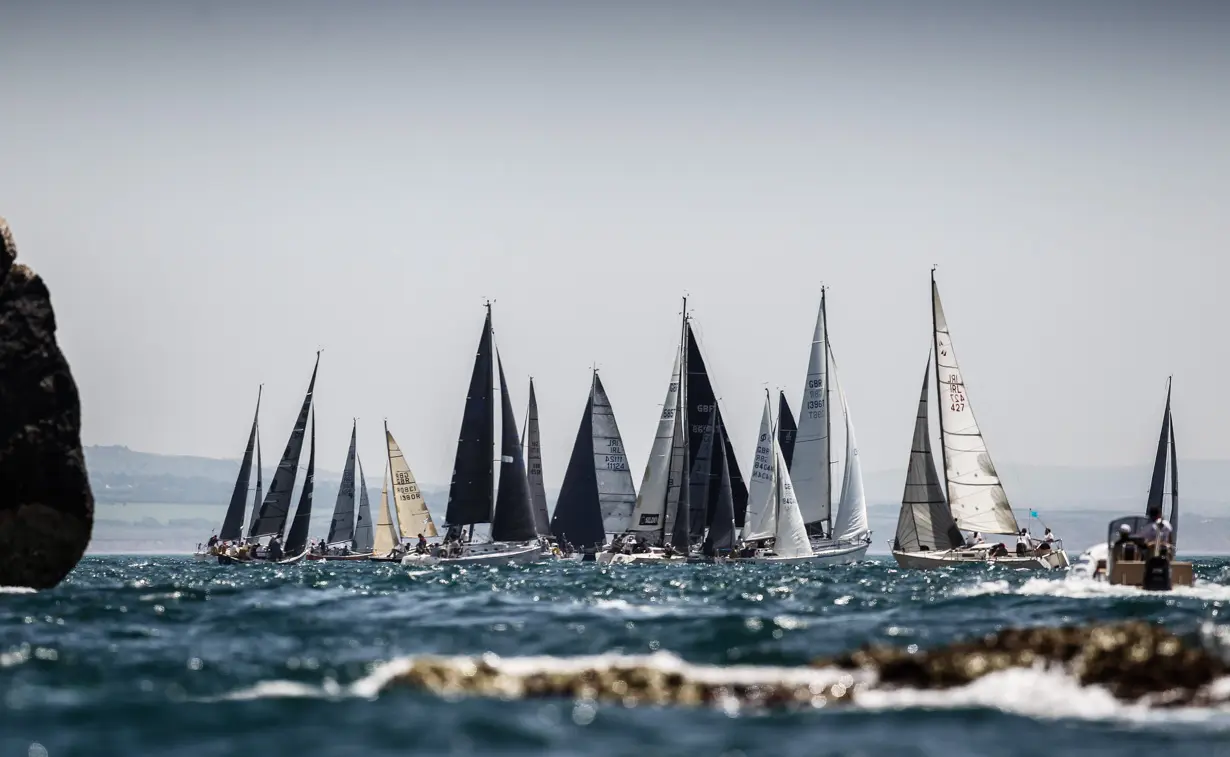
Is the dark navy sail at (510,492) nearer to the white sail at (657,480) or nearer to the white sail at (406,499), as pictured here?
the white sail at (657,480)

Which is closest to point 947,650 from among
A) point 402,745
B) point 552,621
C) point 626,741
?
point 626,741

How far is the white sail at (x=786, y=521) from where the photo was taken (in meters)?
76.2

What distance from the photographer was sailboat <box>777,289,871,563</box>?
80562 mm

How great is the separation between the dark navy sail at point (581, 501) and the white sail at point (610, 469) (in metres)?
0.48

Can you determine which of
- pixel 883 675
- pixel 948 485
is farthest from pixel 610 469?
pixel 883 675

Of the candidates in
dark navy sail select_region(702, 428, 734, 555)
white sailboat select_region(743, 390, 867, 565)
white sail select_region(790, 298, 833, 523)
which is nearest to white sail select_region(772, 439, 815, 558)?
white sailboat select_region(743, 390, 867, 565)

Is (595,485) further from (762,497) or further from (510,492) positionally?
(762,497)

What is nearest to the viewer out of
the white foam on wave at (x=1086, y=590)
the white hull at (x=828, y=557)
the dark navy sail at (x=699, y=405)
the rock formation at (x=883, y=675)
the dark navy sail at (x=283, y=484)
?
the rock formation at (x=883, y=675)

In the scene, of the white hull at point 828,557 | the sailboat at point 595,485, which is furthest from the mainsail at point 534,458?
the white hull at point 828,557

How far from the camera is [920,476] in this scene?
213 feet

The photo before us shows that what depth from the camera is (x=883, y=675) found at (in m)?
17.5

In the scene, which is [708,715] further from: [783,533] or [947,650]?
[783,533]

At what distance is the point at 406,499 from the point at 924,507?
1636 inches

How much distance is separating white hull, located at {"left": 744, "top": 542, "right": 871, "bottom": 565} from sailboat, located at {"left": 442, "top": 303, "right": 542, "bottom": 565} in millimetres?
12501
